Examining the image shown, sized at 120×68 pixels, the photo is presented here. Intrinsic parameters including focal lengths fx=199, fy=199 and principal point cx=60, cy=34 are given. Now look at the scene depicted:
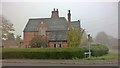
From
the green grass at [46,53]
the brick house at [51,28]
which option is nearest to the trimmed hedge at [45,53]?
the green grass at [46,53]

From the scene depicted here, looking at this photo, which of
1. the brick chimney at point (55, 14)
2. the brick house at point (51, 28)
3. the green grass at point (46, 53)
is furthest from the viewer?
the brick chimney at point (55, 14)

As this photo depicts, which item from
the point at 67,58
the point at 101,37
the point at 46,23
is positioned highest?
the point at 46,23

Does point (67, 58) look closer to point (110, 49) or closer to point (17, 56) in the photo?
point (17, 56)

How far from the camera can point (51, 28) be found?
40.6 meters

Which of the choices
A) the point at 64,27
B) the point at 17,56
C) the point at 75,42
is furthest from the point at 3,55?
the point at 64,27

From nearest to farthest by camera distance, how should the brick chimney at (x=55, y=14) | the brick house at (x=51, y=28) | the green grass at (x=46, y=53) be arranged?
1. the green grass at (x=46, y=53)
2. the brick house at (x=51, y=28)
3. the brick chimney at (x=55, y=14)

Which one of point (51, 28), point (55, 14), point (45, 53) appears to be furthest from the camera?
point (55, 14)

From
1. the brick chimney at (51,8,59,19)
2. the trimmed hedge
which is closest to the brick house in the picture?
the brick chimney at (51,8,59,19)

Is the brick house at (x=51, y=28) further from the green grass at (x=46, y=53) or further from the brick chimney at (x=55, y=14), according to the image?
the green grass at (x=46, y=53)

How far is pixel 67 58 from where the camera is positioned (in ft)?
75.1

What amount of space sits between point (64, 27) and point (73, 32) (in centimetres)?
814

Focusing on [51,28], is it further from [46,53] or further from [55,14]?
[46,53]

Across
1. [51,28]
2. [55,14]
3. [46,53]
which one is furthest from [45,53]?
[55,14]

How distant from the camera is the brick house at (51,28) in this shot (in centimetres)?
3841
